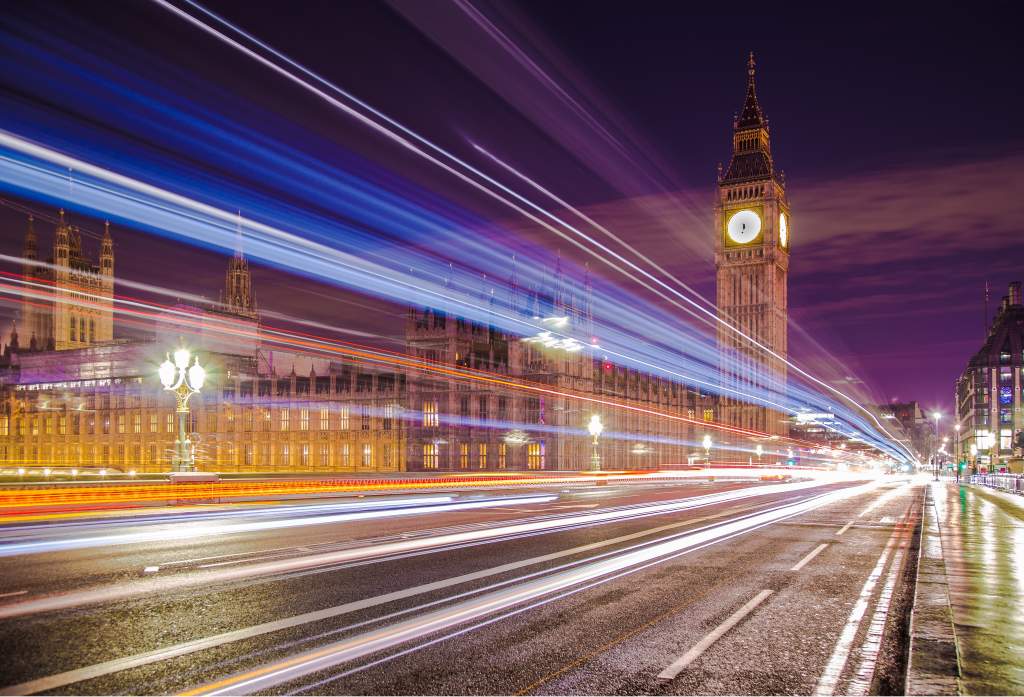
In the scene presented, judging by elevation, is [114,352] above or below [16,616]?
above

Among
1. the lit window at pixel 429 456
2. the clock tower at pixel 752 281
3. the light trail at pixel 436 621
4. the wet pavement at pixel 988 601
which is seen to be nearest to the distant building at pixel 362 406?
the lit window at pixel 429 456

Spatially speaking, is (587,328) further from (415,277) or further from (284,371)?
(284,371)

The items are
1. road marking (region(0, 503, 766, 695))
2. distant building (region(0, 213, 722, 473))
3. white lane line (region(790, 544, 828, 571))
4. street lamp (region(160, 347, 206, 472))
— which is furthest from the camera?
distant building (region(0, 213, 722, 473))

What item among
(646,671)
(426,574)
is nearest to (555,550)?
(426,574)

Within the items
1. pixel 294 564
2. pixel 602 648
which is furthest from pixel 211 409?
pixel 602 648

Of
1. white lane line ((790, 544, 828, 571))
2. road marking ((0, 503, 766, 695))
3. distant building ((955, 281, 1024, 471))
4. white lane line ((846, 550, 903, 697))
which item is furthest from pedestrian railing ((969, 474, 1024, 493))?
distant building ((955, 281, 1024, 471))

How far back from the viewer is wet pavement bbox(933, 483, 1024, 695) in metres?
6.43

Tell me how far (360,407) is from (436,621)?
6074 cm

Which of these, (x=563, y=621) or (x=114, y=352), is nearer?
(x=563, y=621)

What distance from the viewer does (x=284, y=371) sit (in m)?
92.4

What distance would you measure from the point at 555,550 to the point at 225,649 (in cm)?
841

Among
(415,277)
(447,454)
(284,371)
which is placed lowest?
(447,454)

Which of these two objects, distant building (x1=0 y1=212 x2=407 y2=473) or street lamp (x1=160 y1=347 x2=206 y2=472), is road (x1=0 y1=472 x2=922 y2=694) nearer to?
street lamp (x1=160 y1=347 x2=206 y2=472)

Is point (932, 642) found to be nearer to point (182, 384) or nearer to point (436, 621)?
point (436, 621)
